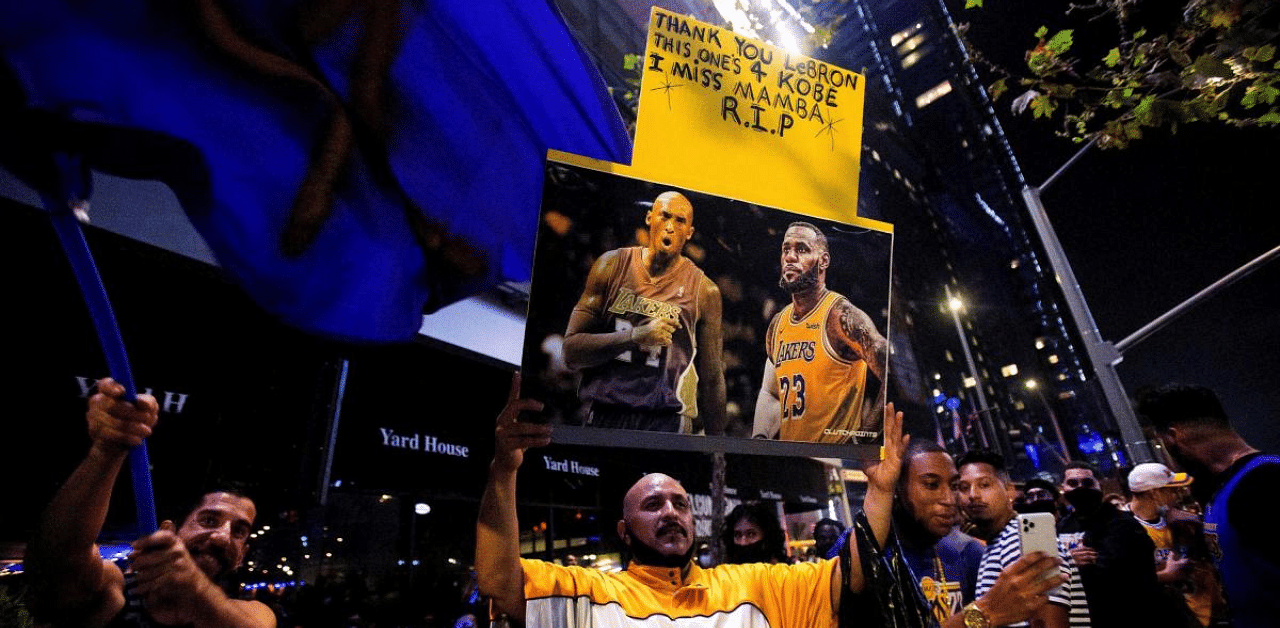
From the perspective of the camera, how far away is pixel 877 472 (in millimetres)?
2963

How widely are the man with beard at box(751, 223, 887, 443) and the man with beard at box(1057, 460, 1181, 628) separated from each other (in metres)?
2.47

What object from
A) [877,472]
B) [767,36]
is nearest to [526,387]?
[877,472]

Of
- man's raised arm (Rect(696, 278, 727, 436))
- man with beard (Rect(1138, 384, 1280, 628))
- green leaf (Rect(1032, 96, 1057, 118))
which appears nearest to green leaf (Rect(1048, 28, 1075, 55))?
green leaf (Rect(1032, 96, 1057, 118))

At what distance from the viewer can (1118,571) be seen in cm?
400

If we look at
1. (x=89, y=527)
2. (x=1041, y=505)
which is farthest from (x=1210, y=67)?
(x=89, y=527)

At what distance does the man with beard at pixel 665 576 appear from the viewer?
267cm

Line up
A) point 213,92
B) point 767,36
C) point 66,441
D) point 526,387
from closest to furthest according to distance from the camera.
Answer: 1. point 526,387
2. point 213,92
3. point 66,441
4. point 767,36

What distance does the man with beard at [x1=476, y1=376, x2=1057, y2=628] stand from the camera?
2.67m

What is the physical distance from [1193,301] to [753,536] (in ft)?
23.9

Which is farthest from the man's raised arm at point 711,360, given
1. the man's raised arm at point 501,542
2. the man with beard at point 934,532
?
the man with beard at point 934,532

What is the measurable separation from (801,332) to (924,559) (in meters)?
2.35

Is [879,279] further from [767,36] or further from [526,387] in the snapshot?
[767,36]

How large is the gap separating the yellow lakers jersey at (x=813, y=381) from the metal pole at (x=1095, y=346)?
29.0 feet

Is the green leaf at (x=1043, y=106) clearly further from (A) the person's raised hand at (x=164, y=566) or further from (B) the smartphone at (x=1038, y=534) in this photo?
(A) the person's raised hand at (x=164, y=566)
